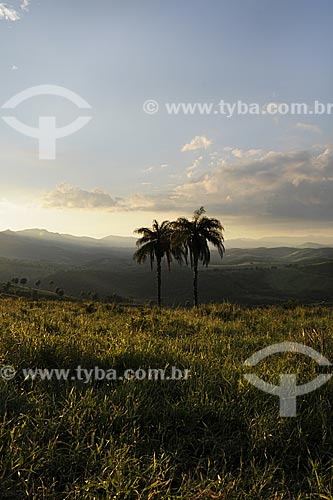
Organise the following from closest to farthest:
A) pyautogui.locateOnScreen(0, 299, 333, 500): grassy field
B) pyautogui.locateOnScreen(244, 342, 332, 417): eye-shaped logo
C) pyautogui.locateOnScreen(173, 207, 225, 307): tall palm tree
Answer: pyautogui.locateOnScreen(0, 299, 333, 500): grassy field < pyautogui.locateOnScreen(244, 342, 332, 417): eye-shaped logo < pyautogui.locateOnScreen(173, 207, 225, 307): tall palm tree

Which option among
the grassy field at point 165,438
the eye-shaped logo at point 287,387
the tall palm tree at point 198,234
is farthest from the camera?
the tall palm tree at point 198,234

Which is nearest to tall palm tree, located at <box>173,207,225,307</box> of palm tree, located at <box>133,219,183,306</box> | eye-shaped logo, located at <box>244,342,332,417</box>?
palm tree, located at <box>133,219,183,306</box>

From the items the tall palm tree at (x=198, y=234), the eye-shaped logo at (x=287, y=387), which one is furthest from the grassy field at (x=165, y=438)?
the tall palm tree at (x=198, y=234)

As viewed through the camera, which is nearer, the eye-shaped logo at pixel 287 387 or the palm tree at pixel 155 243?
the eye-shaped logo at pixel 287 387

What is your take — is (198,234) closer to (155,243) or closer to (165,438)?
(155,243)

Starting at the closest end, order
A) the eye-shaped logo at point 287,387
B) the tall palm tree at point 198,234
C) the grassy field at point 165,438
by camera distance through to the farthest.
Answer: the grassy field at point 165,438
the eye-shaped logo at point 287,387
the tall palm tree at point 198,234

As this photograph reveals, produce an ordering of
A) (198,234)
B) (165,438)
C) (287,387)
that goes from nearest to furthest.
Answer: (165,438) → (287,387) → (198,234)

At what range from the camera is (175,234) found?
26.6 m

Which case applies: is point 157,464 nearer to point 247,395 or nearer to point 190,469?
point 190,469

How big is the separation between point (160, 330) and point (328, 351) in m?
4.06

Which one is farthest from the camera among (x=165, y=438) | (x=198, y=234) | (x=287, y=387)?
(x=198, y=234)

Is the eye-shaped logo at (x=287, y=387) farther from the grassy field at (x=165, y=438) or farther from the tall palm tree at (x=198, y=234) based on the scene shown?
the tall palm tree at (x=198, y=234)

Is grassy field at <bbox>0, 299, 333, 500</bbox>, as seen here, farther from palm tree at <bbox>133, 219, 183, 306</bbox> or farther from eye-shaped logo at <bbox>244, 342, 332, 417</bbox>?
palm tree at <bbox>133, 219, 183, 306</bbox>

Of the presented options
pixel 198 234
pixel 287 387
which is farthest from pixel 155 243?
pixel 287 387
